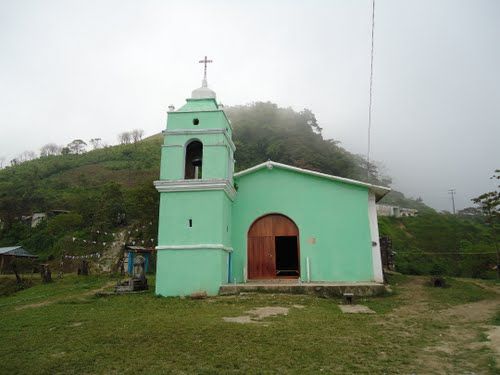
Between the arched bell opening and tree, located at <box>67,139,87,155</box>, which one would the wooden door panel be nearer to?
the arched bell opening

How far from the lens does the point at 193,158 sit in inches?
603

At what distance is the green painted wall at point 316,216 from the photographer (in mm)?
14102

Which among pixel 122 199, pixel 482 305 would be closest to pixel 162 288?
pixel 482 305

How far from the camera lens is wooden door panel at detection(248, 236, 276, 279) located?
48.3 ft

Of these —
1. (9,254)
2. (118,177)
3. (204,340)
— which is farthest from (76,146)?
(204,340)

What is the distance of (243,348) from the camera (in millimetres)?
6098

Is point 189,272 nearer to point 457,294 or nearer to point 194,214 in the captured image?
point 194,214

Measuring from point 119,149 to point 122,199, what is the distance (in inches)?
1272

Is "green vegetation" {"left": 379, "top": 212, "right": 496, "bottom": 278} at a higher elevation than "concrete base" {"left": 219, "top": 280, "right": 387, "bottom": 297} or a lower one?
higher

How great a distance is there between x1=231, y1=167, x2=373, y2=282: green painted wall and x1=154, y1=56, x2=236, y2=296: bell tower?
0.93 m

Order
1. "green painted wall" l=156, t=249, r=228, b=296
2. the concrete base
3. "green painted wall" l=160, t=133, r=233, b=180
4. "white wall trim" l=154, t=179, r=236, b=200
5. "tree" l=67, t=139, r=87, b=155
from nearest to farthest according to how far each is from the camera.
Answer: the concrete base → "green painted wall" l=156, t=249, r=228, b=296 → "white wall trim" l=154, t=179, r=236, b=200 → "green painted wall" l=160, t=133, r=233, b=180 → "tree" l=67, t=139, r=87, b=155

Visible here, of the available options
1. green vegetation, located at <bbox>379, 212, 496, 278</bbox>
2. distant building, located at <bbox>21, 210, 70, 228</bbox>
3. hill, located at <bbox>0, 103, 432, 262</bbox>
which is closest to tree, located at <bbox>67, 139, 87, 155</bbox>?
hill, located at <bbox>0, 103, 432, 262</bbox>

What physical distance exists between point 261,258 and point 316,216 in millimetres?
2715

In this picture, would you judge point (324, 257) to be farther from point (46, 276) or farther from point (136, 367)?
point (46, 276)
